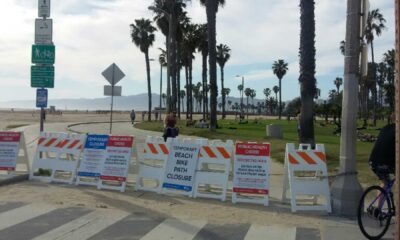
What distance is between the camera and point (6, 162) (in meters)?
12.3

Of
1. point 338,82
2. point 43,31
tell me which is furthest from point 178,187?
point 338,82

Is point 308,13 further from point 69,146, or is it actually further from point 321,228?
point 321,228

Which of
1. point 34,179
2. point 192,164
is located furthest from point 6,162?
point 192,164

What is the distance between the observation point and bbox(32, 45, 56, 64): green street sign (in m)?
13.4

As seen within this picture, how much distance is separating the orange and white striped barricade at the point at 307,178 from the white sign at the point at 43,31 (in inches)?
284

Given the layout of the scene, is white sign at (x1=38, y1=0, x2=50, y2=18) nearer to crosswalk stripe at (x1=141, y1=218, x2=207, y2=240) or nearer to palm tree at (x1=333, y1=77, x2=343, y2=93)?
crosswalk stripe at (x1=141, y1=218, x2=207, y2=240)

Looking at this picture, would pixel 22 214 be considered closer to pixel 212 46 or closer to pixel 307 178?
pixel 307 178

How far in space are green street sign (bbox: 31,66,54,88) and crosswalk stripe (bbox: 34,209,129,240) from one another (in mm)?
5758

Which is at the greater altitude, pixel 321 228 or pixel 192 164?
pixel 192 164

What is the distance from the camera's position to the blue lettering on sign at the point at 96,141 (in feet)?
37.9

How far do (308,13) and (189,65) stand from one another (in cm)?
5511

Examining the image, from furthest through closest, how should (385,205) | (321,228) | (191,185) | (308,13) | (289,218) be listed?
(308,13)
(191,185)
(289,218)
(321,228)
(385,205)

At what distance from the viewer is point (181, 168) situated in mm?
10609

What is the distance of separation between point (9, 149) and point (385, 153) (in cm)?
885
